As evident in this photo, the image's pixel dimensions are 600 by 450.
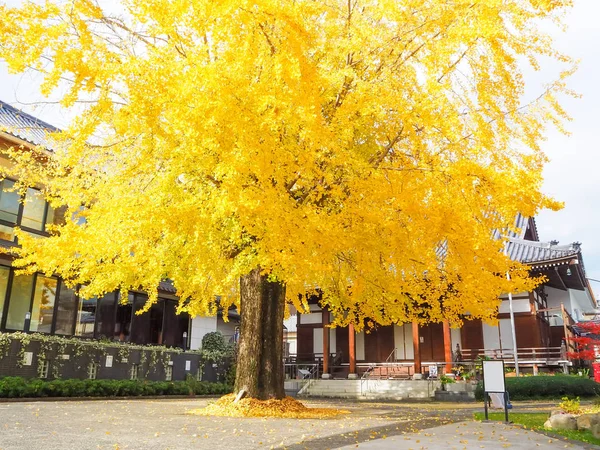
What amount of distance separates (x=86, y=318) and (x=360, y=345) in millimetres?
14119

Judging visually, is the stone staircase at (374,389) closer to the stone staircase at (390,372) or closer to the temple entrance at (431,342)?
the stone staircase at (390,372)

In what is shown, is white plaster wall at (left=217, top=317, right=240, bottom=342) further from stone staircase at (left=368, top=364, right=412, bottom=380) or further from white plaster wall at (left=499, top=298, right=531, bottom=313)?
white plaster wall at (left=499, top=298, right=531, bottom=313)

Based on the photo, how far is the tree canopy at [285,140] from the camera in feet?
24.7

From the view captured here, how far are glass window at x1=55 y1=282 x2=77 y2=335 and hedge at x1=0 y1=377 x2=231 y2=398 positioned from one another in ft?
11.5

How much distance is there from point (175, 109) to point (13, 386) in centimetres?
966

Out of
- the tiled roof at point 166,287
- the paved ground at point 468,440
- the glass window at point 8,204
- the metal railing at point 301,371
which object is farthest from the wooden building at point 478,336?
the glass window at point 8,204

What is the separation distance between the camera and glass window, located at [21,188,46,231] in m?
17.0

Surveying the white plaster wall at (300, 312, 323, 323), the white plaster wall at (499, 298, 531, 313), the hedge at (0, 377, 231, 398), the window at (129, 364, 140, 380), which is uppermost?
the white plaster wall at (499, 298, 531, 313)

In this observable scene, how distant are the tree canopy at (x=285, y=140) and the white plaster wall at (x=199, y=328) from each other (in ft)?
51.7

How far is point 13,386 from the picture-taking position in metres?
12.6

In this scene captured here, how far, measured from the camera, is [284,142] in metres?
8.23

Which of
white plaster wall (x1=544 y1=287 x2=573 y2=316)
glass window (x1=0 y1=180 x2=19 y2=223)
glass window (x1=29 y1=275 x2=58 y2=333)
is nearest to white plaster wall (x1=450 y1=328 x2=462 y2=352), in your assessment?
white plaster wall (x1=544 y1=287 x2=573 y2=316)

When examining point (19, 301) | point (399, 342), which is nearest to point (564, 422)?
point (19, 301)

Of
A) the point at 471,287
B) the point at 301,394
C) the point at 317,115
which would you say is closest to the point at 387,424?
the point at 471,287
